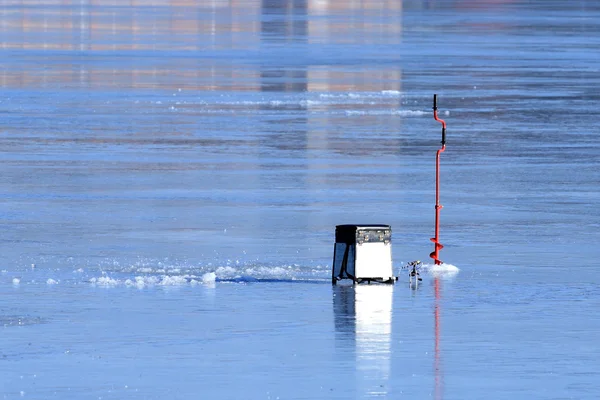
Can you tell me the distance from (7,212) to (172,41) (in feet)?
139

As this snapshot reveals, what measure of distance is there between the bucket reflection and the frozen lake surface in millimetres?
29

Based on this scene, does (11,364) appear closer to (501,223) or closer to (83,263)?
(83,263)

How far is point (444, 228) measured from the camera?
1642cm

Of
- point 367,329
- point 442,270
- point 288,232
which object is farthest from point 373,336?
point 288,232

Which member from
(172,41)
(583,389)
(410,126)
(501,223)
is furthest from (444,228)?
(172,41)

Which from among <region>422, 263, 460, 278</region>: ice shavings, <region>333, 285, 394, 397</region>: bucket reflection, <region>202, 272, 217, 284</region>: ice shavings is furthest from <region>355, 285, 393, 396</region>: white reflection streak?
<region>202, 272, 217, 284</region>: ice shavings

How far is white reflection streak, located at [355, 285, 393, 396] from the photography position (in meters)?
9.59

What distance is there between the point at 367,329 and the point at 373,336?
253 millimetres

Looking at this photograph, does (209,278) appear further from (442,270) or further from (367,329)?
(367,329)

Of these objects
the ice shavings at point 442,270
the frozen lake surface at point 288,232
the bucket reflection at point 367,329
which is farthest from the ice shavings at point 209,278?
the ice shavings at point 442,270

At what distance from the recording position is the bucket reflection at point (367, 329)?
959cm

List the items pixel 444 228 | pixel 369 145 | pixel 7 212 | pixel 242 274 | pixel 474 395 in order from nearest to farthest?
pixel 474 395 → pixel 242 274 → pixel 444 228 → pixel 7 212 → pixel 369 145

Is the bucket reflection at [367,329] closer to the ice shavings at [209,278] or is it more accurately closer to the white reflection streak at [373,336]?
the white reflection streak at [373,336]

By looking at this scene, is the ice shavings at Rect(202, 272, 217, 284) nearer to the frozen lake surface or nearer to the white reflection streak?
the frozen lake surface
